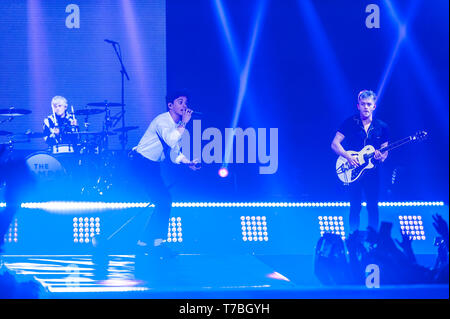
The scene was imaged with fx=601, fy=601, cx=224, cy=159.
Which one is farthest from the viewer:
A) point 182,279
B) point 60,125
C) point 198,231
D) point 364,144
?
point 60,125

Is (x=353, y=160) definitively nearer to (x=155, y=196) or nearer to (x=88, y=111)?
(x=155, y=196)

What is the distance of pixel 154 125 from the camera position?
556 centimetres

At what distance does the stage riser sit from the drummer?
1.23 metres

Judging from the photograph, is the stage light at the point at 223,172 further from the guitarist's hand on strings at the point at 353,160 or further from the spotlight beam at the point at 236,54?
the guitarist's hand on strings at the point at 353,160

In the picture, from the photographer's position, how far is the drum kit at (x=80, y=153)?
22.9 feet

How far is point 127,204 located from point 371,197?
98.8 inches

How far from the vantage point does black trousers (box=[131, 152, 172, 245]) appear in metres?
5.49

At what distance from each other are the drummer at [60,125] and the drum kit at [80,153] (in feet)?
0.04

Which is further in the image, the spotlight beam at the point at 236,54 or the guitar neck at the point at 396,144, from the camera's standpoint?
the spotlight beam at the point at 236,54

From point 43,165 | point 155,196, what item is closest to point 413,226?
point 155,196

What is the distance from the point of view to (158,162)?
564cm

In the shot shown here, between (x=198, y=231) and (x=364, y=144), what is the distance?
6.51 feet

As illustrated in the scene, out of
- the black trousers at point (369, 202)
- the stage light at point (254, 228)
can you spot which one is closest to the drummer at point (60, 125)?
the stage light at point (254, 228)

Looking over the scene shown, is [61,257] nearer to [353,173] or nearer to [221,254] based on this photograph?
[221,254]
